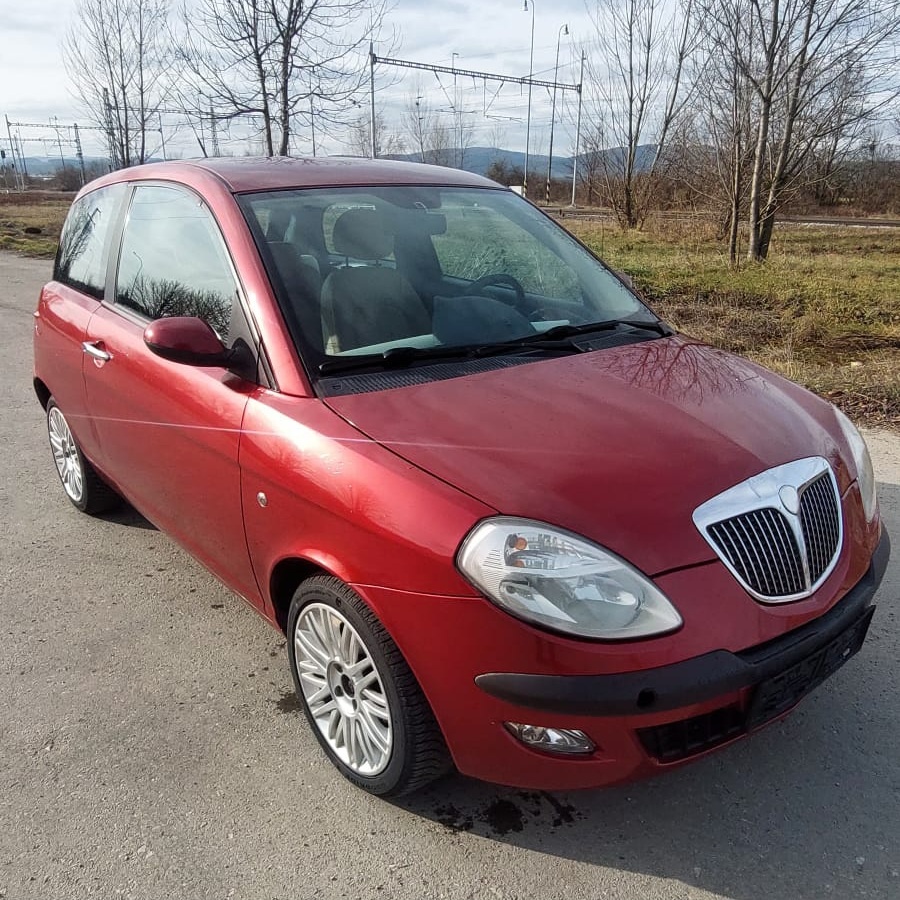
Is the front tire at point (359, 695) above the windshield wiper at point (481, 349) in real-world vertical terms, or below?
below

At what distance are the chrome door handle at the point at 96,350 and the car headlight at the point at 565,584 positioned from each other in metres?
2.21

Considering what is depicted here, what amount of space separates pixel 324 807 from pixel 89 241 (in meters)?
3.01

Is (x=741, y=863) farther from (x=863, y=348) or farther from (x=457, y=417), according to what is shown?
(x=863, y=348)

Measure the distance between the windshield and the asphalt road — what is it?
1.29 metres

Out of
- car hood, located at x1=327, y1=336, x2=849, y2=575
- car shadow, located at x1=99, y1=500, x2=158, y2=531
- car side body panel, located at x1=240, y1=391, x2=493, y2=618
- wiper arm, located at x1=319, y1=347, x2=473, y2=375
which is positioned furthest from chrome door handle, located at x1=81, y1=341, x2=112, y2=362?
car hood, located at x1=327, y1=336, x2=849, y2=575

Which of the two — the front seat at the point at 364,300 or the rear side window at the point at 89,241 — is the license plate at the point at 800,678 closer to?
the front seat at the point at 364,300

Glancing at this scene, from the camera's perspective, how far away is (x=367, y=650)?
6.98 ft

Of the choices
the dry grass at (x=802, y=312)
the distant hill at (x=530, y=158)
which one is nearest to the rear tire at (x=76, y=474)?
the dry grass at (x=802, y=312)

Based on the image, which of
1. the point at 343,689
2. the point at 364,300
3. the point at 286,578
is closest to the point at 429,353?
the point at 364,300

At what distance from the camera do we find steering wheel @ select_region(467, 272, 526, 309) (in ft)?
10.1

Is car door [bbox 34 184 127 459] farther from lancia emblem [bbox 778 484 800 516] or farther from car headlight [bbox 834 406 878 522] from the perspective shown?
car headlight [bbox 834 406 878 522]

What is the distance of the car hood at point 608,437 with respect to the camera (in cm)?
189

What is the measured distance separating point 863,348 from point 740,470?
19.8ft

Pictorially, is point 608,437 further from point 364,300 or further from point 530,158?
point 530,158
